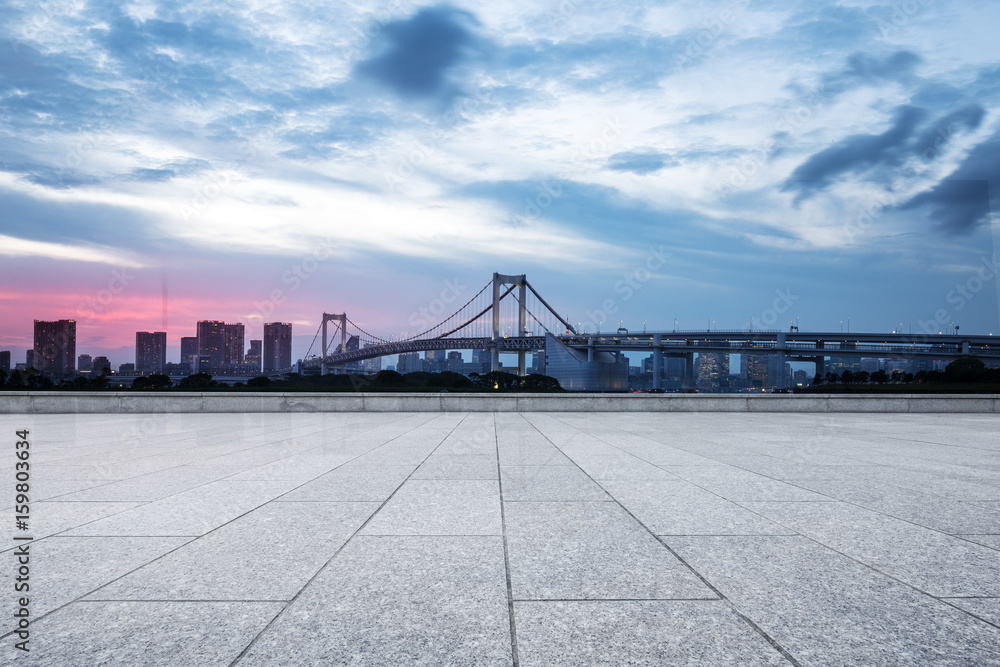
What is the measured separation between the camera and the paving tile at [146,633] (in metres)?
2.91

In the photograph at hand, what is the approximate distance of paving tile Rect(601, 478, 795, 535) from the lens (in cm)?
516

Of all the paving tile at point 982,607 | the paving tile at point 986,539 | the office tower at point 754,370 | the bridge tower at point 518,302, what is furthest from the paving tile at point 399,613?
the office tower at point 754,370

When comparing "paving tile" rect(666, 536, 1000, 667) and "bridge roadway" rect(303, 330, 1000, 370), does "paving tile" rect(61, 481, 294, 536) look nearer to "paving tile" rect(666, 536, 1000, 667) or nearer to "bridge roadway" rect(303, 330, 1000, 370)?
"paving tile" rect(666, 536, 1000, 667)

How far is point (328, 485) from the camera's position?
7.20 metres

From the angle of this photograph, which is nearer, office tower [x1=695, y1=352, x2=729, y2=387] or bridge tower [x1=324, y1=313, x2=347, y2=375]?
bridge tower [x1=324, y1=313, x2=347, y2=375]

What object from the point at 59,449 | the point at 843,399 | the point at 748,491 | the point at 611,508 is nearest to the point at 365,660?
the point at 611,508

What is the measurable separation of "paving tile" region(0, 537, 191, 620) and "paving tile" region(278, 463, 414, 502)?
1741 mm

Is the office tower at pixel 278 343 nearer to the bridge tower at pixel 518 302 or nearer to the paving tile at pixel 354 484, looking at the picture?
the bridge tower at pixel 518 302

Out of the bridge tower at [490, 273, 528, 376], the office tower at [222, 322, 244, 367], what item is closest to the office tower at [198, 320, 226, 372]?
the office tower at [222, 322, 244, 367]

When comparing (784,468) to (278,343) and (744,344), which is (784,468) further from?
(278,343)

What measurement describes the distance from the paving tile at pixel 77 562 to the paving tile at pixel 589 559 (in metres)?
2.66

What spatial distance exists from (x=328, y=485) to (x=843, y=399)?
62.3 ft

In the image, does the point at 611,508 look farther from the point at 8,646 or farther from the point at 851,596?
the point at 8,646

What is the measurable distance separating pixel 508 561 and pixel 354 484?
346 cm
